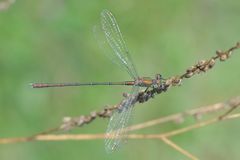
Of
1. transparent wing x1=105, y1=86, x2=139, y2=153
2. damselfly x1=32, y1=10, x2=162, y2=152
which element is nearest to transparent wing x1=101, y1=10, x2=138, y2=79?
damselfly x1=32, y1=10, x2=162, y2=152

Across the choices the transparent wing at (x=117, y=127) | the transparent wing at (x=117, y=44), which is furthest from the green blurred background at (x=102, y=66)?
the transparent wing at (x=117, y=127)

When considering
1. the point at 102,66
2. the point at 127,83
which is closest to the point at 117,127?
the point at 127,83

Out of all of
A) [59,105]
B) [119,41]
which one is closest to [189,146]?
[59,105]

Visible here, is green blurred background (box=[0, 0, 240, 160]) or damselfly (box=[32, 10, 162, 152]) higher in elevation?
green blurred background (box=[0, 0, 240, 160])

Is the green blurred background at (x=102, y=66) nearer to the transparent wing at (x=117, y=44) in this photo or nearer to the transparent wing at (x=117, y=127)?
the transparent wing at (x=117, y=44)

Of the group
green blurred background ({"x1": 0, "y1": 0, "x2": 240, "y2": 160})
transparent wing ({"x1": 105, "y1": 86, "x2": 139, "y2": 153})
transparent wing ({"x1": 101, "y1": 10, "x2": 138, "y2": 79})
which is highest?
green blurred background ({"x1": 0, "y1": 0, "x2": 240, "y2": 160})

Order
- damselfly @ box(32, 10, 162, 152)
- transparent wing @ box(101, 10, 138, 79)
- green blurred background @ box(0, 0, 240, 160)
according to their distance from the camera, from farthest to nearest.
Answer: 1. green blurred background @ box(0, 0, 240, 160)
2. transparent wing @ box(101, 10, 138, 79)
3. damselfly @ box(32, 10, 162, 152)

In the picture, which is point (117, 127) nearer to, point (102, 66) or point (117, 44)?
point (117, 44)

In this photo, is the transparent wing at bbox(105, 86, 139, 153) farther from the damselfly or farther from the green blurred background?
the green blurred background

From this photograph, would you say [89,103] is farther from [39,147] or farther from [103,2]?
[103,2]
